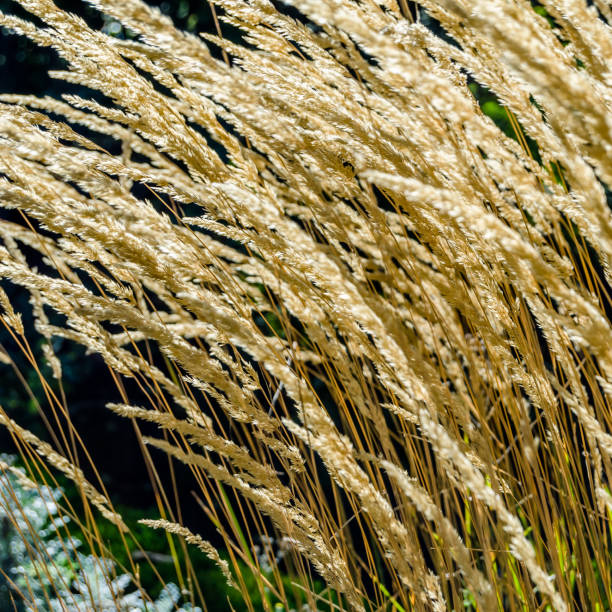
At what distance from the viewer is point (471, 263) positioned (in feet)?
3.00

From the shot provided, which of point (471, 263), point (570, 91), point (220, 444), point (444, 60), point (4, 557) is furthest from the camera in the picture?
point (4, 557)

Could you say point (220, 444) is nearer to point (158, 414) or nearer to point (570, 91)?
point (158, 414)

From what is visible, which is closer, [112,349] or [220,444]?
[220,444]

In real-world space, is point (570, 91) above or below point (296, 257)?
above

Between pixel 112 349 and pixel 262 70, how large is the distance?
0.44 m

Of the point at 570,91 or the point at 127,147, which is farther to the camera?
the point at 127,147

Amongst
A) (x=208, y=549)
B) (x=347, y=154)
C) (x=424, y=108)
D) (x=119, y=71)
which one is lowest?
(x=208, y=549)

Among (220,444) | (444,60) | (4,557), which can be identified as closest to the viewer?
(220,444)

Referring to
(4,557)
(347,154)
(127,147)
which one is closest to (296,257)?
(347,154)

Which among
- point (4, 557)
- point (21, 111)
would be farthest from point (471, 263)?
point (4, 557)

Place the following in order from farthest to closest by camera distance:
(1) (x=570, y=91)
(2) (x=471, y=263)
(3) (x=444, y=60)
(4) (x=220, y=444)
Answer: (3) (x=444, y=60)
(2) (x=471, y=263)
(4) (x=220, y=444)
(1) (x=570, y=91)

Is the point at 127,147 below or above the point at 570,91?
below

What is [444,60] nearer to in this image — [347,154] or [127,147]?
[347,154]

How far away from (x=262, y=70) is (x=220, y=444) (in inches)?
20.8
